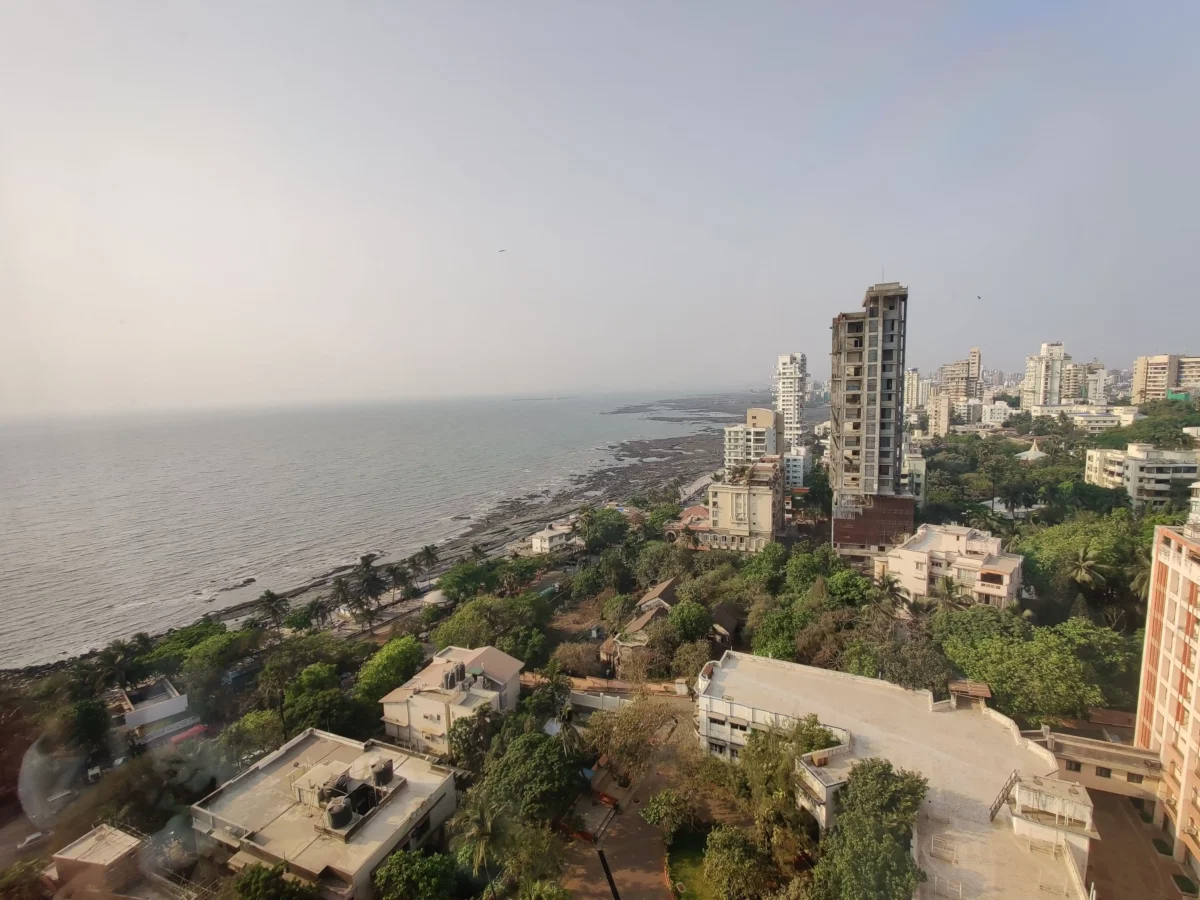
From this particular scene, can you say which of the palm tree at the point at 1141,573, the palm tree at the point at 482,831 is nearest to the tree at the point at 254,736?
the palm tree at the point at 482,831

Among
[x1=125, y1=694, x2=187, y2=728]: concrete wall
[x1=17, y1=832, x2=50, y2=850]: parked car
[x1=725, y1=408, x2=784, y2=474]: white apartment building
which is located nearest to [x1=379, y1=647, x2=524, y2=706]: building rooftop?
[x1=17, y1=832, x2=50, y2=850]: parked car

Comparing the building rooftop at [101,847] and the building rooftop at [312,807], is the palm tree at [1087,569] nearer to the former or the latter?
the building rooftop at [312,807]

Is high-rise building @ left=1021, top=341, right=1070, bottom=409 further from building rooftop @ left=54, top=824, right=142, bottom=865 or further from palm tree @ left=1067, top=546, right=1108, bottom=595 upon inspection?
building rooftop @ left=54, top=824, right=142, bottom=865

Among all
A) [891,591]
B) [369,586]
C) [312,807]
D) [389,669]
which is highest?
[891,591]

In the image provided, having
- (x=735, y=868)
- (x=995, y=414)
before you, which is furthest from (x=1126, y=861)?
(x=995, y=414)

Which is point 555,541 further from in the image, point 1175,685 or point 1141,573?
point 1175,685

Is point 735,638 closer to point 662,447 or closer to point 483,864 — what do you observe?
point 483,864
